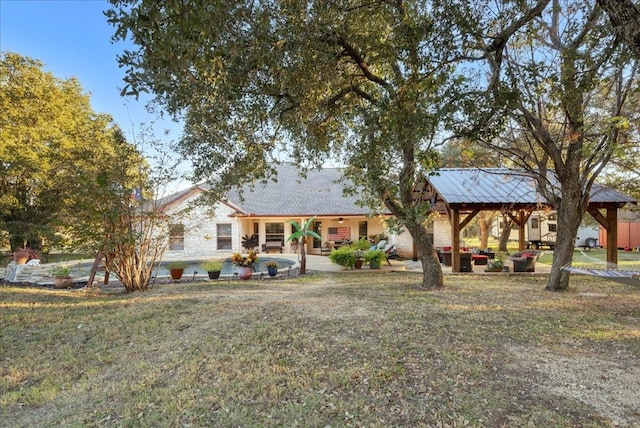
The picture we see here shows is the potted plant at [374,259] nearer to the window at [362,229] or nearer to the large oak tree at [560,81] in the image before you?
the large oak tree at [560,81]

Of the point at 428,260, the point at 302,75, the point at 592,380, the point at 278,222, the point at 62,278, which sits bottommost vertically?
the point at 592,380

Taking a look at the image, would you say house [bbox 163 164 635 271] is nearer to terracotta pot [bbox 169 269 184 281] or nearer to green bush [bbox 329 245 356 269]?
green bush [bbox 329 245 356 269]

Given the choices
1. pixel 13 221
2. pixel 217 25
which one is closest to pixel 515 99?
pixel 217 25

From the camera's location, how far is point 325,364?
411 cm

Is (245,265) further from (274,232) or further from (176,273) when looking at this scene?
(274,232)

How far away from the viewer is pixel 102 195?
9.57m

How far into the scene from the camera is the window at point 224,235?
74.1 ft

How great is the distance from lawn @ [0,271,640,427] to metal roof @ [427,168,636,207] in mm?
5381

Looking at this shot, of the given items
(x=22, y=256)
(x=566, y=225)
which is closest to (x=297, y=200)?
(x=22, y=256)

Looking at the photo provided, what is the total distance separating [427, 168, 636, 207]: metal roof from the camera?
12297 mm

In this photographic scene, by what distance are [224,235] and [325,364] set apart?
19.5 m

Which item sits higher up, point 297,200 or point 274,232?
point 297,200

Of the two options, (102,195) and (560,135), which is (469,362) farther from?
(102,195)

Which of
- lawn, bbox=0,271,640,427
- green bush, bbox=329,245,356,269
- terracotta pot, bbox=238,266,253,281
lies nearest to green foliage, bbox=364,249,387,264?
green bush, bbox=329,245,356,269
